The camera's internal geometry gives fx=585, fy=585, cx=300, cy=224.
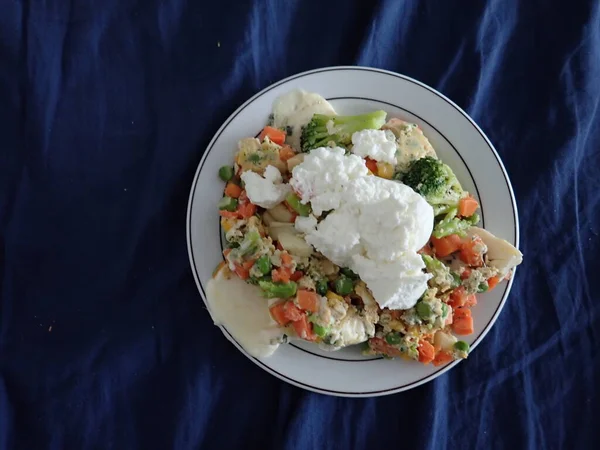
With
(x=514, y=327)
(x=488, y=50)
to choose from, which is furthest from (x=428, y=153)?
(x=514, y=327)

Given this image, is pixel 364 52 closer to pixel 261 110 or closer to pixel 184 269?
pixel 261 110

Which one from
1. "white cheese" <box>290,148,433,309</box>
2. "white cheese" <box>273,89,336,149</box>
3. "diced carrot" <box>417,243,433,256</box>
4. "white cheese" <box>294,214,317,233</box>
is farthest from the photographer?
"white cheese" <box>273,89,336,149</box>

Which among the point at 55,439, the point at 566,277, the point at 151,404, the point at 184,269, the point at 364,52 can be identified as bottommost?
the point at 55,439

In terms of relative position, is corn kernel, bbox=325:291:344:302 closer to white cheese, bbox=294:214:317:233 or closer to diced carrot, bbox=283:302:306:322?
diced carrot, bbox=283:302:306:322

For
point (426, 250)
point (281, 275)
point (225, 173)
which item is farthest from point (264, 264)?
point (426, 250)

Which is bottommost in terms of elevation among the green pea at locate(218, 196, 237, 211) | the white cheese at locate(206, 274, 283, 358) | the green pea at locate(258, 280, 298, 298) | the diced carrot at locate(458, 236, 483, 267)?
the white cheese at locate(206, 274, 283, 358)

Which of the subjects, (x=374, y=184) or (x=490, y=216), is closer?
(x=374, y=184)

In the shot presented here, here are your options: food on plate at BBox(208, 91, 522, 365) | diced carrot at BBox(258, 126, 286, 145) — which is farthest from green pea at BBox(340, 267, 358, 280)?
diced carrot at BBox(258, 126, 286, 145)

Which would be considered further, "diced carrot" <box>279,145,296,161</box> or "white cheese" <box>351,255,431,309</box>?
"diced carrot" <box>279,145,296,161</box>
